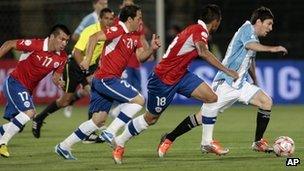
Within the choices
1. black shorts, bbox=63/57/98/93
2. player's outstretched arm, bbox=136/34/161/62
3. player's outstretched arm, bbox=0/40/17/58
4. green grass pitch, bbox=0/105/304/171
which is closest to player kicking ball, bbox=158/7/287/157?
green grass pitch, bbox=0/105/304/171

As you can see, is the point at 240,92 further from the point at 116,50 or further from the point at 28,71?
the point at 28,71

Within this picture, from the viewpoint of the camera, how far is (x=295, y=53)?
24984 mm

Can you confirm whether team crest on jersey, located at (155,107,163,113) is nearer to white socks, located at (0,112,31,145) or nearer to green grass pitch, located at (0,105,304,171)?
green grass pitch, located at (0,105,304,171)

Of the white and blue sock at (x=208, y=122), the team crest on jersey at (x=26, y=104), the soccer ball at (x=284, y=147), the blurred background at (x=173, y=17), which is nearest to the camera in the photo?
the soccer ball at (x=284, y=147)

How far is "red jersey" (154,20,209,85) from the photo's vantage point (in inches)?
484

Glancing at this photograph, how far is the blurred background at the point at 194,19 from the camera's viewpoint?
22812mm

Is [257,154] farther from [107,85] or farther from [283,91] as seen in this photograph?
[283,91]

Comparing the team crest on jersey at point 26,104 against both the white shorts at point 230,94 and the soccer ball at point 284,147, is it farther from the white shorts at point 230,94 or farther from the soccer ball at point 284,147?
the soccer ball at point 284,147

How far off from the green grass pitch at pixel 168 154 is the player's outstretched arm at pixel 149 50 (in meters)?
1.25

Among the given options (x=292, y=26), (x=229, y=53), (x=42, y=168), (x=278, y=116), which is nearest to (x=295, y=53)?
(x=292, y=26)

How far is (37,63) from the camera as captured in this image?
13266mm

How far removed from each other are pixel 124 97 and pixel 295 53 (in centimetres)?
1342

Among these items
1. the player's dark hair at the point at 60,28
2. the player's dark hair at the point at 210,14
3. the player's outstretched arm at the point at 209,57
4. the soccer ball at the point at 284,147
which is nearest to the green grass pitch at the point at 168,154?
the soccer ball at the point at 284,147

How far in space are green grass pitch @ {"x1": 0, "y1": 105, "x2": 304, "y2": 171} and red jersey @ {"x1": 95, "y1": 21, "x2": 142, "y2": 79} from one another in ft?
3.57
